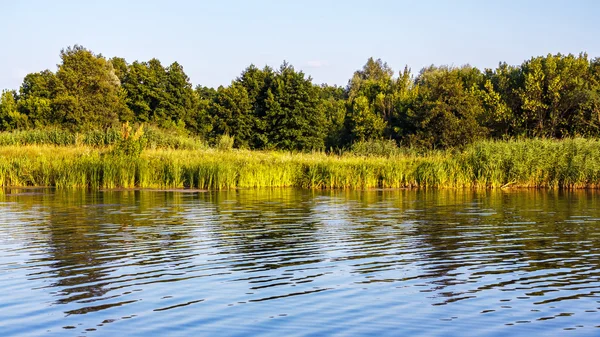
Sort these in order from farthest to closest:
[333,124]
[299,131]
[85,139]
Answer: [333,124] < [299,131] < [85,139]

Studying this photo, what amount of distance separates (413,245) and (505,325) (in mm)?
5156

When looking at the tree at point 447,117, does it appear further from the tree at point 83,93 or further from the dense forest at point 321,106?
the tree at point 83,93

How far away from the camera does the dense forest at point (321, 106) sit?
4797 cm

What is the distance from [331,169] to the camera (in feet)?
103

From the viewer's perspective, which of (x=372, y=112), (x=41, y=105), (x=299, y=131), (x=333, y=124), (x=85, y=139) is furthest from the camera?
(x=333, y=124)

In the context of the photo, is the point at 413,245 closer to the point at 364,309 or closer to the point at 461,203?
the point at 364,309

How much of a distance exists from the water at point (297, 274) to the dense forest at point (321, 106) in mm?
31349

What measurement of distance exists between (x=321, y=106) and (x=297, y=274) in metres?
52.1

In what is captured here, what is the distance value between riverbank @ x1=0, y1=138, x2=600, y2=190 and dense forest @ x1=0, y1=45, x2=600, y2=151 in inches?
557

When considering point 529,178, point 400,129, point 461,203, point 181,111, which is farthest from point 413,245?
point 181,111

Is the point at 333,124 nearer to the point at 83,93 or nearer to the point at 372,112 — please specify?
the point at 372,112

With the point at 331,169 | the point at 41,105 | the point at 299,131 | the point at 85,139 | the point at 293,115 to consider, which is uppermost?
the point at 41,105

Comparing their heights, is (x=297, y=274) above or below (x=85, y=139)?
below

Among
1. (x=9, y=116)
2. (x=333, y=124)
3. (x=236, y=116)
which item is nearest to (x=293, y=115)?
(x=236, y=116)
